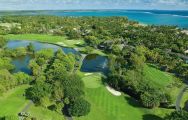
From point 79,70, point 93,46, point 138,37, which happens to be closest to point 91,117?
point 79,70

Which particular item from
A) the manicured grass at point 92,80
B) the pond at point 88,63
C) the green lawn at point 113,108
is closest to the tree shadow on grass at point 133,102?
the green lawn at point 113,108

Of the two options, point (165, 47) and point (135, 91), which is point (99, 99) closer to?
point (135, 91)

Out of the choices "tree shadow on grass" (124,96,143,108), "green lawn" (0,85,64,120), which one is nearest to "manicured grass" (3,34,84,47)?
"green lawn" (0,85,64,120)

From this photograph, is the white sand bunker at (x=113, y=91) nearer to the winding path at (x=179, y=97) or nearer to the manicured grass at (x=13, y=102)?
the winding path at (x=179, y=97)

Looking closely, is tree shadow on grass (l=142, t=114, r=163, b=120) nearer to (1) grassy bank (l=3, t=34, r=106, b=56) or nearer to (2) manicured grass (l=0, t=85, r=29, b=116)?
(2) manicured grass (l=0, t=85, r=29, b=116)

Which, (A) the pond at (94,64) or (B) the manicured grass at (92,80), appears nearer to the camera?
(B) the manicured grass at (92,80)

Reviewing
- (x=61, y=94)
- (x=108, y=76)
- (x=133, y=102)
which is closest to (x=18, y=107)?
(x=61, y=94)
